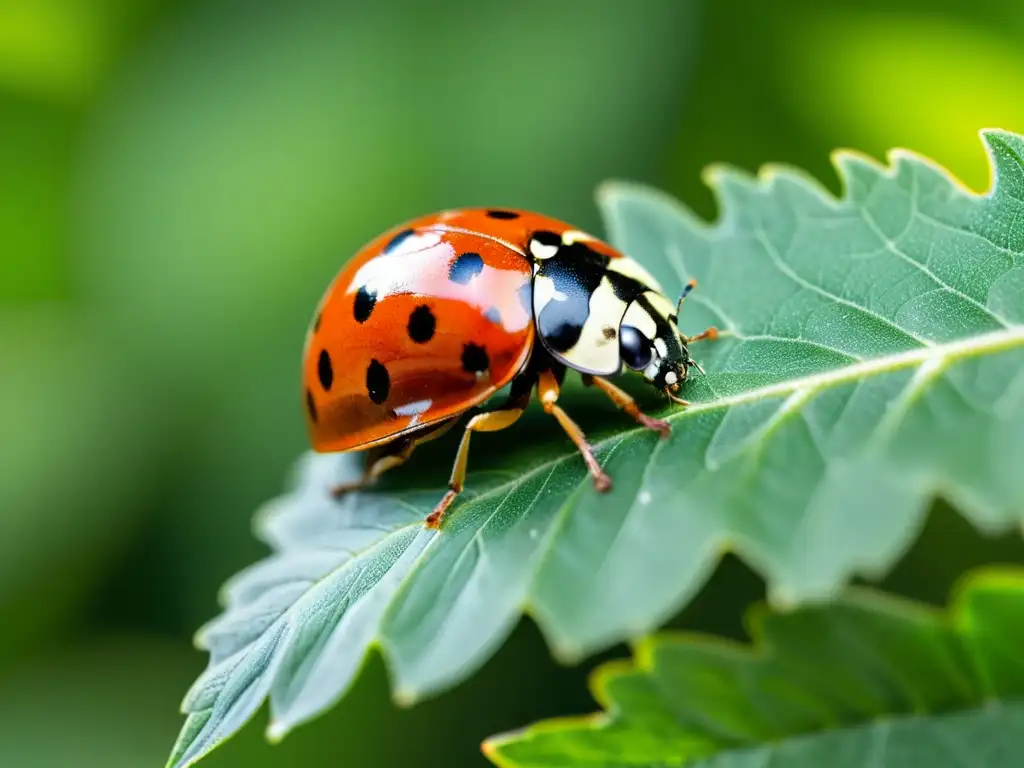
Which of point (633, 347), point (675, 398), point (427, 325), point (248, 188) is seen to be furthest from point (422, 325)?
point (248, 188)

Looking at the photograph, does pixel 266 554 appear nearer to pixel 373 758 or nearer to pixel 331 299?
pixel 373 758

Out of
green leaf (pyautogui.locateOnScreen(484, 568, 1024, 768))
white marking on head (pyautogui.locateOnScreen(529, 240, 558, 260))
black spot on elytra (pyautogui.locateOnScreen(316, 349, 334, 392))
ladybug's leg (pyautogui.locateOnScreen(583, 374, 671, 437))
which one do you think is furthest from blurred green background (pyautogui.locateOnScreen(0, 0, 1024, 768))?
green leaf (pyautogui.locateOnScreen(484, 568, 1024, 768))

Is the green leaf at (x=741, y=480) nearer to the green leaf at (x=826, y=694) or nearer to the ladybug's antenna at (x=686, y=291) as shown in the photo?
the ladybug's antenna at (x=686, y=291)

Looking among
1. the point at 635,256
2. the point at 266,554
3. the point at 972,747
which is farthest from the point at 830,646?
the point at 266,554

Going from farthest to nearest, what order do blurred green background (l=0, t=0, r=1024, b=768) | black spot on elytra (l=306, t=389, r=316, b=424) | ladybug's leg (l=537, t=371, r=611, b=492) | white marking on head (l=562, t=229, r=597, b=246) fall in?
1. blurred green background (l=0, t=0, r=1024, b=768)
2. black spot on elytra (l=306, t=389, r=316, b=424)
3. white marking on head (l=562, t=229, r=597, b=246)
4. ladybug's leg (l=537, t=371, r=611, b=492)

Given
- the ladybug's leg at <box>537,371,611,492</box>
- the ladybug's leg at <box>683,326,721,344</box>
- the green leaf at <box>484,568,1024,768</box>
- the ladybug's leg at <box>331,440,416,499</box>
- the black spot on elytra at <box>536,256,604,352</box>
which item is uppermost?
the black spot on elytra at <box>536,256,604,352</box>

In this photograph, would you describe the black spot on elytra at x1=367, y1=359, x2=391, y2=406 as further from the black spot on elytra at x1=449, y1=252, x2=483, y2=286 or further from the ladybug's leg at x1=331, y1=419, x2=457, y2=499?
the black spot on elytra at x1=449, y1=252, x2=483, y2=286

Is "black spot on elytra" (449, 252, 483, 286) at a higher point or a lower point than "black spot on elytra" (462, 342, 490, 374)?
higher
